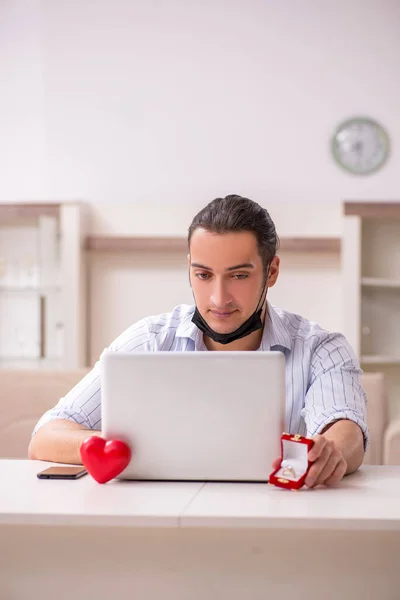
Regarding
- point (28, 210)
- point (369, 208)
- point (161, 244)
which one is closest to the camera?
point (369, 208)

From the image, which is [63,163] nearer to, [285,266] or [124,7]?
[124,7]

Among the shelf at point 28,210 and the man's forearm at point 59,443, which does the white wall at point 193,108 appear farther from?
the man's forearm at point 59,443

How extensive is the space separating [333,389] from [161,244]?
2904 mm

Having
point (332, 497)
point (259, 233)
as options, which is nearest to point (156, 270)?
point (259, 233)

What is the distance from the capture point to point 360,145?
4715 mm

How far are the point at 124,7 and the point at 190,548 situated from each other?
165 inches

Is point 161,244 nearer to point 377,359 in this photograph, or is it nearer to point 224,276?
point 377,359

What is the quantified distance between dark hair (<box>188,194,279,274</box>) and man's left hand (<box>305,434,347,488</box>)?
0.62 meters

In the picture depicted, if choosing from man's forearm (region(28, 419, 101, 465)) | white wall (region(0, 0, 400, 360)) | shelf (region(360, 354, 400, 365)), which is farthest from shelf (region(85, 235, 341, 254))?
man's forearm (region(28, 419, 101, 465))

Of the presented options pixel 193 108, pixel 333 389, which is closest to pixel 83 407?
pixel 333 389

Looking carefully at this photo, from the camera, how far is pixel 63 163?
194 inches

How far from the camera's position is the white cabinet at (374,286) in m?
4.40

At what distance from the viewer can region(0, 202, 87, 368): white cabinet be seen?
455 cm

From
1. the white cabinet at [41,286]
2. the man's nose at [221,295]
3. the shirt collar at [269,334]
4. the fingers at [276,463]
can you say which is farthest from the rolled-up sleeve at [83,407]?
the white cabinet at [41,286]
